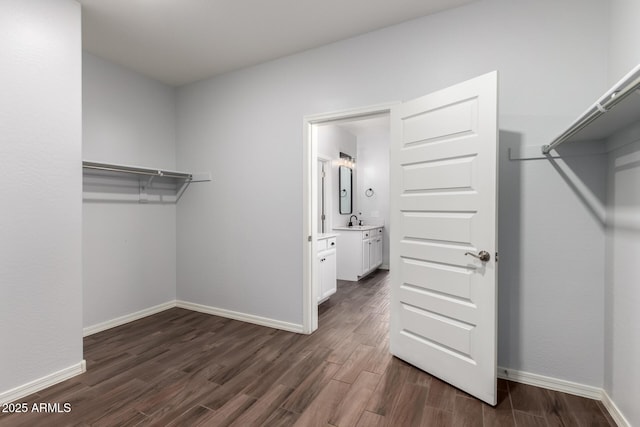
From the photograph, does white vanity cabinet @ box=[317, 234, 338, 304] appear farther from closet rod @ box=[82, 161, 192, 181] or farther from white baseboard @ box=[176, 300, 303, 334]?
closet rod @ box=[82, 161, 192, 181]

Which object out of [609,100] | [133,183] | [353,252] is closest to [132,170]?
[133,183]

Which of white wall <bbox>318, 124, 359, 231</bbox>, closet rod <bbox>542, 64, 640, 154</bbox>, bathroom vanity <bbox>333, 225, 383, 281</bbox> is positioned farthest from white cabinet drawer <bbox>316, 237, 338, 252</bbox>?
closet rod <bbox>542, 64, 640, 154</bbox>

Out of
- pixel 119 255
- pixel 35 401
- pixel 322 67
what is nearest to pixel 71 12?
pixel 322 67

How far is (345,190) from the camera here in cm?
650

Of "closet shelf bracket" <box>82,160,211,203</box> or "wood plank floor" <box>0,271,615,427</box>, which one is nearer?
"wood plank floor" <box>0,271,615,427</box>

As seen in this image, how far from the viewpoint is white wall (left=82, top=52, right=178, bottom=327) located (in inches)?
128

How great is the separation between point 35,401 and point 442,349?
2790 millimetres

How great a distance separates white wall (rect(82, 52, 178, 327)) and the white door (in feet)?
9.56

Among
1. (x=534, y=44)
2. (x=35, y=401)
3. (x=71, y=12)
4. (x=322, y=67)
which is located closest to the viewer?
(x=35, y=401)

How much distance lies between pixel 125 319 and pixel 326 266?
2.40 meters

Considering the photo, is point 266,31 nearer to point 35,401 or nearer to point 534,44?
point 534,44

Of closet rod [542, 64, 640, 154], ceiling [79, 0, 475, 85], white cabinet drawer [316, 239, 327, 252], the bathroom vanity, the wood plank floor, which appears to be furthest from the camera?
the bathroom vanity

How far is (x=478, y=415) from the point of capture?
192 cm

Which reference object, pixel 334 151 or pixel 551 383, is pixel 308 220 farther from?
pixel 334 151
